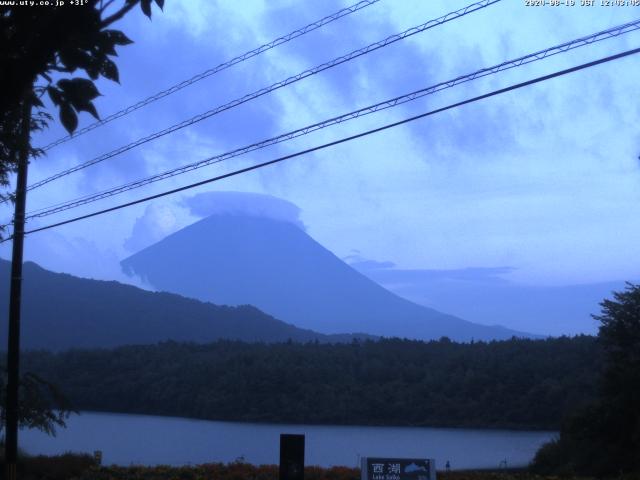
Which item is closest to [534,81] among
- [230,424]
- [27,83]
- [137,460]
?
[27,83]

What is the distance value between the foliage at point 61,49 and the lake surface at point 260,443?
16.8 m

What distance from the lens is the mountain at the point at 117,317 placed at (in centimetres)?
5991

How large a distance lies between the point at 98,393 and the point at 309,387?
9547 millimetres

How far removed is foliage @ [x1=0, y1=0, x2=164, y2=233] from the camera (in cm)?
359

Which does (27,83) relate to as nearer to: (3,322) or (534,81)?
(534,81)

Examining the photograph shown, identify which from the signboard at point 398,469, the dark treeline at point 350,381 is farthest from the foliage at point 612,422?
the signboard at point 398,469

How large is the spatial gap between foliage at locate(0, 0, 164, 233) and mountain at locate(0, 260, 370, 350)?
176 feet

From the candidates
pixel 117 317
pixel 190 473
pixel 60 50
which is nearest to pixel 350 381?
pixel 190 473

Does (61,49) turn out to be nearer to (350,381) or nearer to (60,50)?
(60,50)

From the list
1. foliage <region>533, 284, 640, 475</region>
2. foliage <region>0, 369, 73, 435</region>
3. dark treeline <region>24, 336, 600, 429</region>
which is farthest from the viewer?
dark treeline <region>24, 336, 600, 429</region>

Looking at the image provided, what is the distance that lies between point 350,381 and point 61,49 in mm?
31046

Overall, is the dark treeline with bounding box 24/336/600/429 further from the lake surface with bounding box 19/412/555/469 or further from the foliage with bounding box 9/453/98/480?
the foliage with bounding box 9/453/98/480

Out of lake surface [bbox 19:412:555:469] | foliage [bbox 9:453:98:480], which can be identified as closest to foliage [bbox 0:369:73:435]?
foliage [bbox 9:453:98:480]

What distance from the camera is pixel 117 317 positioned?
66.6m
